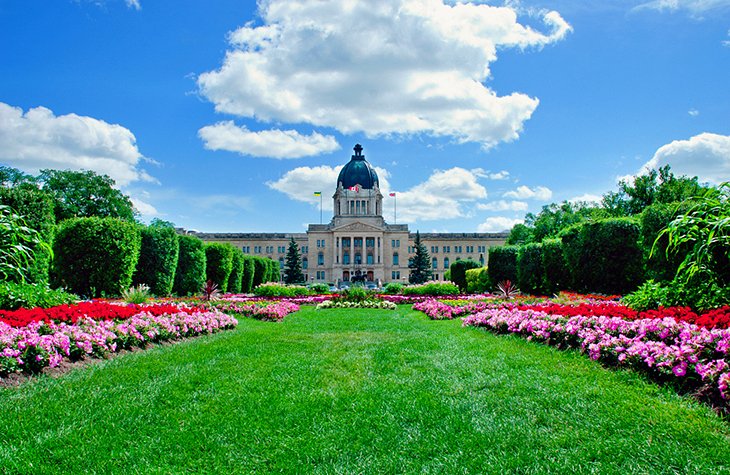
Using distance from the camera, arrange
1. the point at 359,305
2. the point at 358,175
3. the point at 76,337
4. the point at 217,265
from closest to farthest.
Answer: the point at 76,337 → the point at 359,305 → the point at 217,265 → the point at 358,175

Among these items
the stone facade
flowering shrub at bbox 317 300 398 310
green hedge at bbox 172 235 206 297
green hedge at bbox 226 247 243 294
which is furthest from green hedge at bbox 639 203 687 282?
the stone facade

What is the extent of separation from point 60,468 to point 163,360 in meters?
3.63

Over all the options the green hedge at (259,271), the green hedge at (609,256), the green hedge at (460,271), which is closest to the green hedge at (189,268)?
the green hedge at (259,271)

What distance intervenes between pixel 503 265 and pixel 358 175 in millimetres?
69378

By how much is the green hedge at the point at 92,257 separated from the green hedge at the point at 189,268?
7.37m

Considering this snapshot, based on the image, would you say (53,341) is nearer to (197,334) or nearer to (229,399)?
(229,399)

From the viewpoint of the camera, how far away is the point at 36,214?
13.1 meters

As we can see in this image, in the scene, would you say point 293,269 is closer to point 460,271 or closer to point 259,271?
point 259,271

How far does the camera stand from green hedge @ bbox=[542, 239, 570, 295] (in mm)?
23312

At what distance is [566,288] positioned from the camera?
23.3 m

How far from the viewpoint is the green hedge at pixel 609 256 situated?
1827 centimetres

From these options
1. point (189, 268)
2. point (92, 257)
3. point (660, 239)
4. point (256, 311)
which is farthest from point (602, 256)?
point (189, 268)

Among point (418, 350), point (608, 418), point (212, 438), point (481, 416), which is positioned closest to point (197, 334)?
point (418, 350)

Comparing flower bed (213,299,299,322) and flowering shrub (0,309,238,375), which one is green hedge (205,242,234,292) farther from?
flowering shrub (0,309,238,375)
